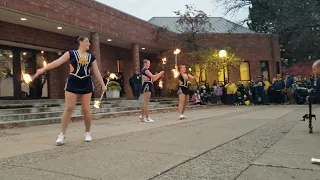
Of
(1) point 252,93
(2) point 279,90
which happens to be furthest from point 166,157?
(1) point 252,93

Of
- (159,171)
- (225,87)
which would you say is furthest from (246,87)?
(159,171)

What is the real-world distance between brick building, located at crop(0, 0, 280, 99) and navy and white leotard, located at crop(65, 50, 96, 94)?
7934 millimetres

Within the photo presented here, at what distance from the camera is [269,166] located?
374 centimetres

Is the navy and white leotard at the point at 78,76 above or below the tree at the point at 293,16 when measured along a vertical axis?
below

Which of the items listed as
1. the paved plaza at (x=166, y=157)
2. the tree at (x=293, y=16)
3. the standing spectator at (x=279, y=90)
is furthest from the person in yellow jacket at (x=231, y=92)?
the paved plaza at (x=166, y=157)

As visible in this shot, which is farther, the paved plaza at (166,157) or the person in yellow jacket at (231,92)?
the person in yellow jacket at (231,92)

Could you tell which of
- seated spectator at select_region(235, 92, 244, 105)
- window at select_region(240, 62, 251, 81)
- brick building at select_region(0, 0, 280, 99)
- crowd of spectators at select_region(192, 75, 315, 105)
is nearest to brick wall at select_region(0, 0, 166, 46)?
brick building at select_region(0, 0, 280, 99)

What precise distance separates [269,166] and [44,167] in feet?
9.07

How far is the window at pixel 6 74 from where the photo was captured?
14719 mm

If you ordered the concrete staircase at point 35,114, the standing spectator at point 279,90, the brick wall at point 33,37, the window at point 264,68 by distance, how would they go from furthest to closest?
the window at point 264,68 → the standing spectator at point 279,90 → the brick wall at point 33,37 → the concrete staircase at point 35,114

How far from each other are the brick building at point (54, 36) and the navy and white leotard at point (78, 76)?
7934 millimetres

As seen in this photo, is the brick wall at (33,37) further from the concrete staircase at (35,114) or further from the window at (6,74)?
the concrete staircase at (35,114)

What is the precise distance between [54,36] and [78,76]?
41.6 ft

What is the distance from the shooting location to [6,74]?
14.9 m
